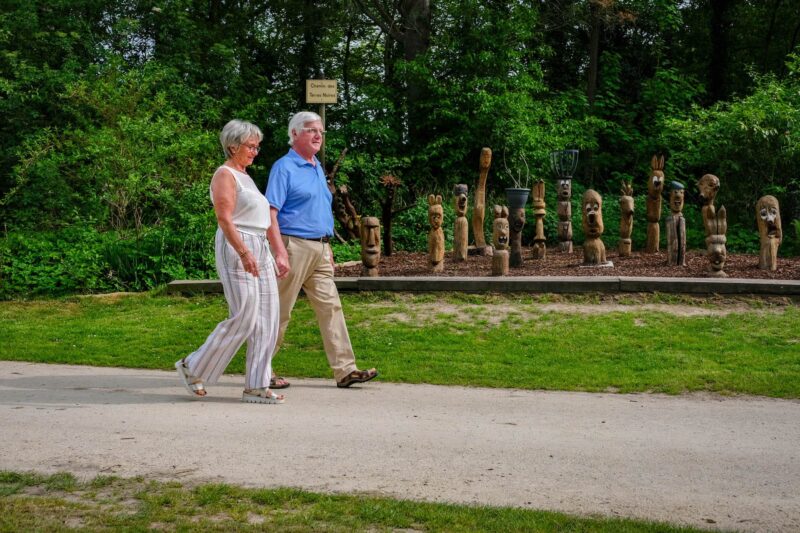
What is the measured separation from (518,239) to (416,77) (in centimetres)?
904

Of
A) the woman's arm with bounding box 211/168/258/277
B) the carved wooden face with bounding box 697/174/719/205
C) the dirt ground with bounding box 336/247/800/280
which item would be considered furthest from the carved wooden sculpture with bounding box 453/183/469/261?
the woman's arm with bounding box 211/168/258/277

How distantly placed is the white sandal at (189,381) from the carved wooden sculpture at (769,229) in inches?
298

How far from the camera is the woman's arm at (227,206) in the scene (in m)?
6.70

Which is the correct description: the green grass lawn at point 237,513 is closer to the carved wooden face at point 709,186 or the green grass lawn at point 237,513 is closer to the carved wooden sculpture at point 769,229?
the carved wooden sculpture at point 769,229

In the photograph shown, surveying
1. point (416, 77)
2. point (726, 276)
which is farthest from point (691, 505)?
point (416, 77)

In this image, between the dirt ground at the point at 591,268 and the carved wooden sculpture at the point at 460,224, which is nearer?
the dirt ground at the point at 591,268

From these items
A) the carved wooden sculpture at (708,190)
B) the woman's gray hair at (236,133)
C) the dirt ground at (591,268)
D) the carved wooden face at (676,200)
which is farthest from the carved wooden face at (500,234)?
the woman's gray hair at (236,133)

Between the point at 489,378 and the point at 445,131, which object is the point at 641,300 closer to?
the point at 489,378

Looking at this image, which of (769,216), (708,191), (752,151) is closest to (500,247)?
(708,191)

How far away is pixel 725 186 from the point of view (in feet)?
55.5

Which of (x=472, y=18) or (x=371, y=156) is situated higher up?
(x=472, y=18)

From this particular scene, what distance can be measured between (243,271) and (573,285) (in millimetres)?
5020

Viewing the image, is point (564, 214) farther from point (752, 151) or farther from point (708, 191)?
point (752, 151)

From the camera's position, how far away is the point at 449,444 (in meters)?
5.75
